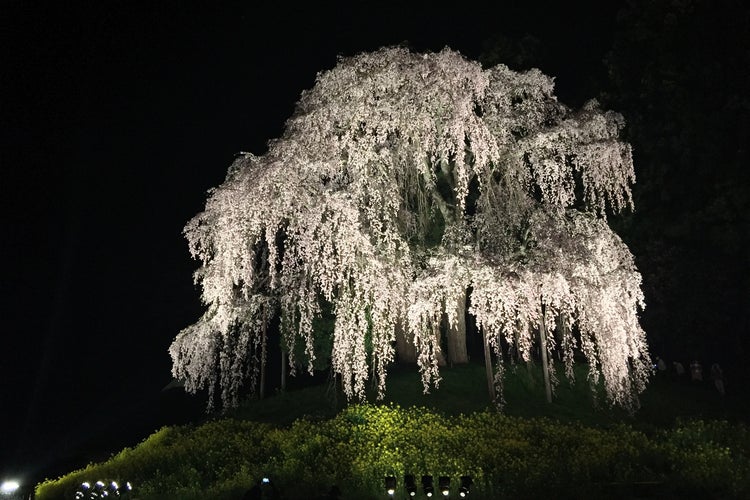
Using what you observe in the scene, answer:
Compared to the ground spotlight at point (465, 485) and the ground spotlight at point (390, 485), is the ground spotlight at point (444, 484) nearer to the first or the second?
the ground spotlight at point (465, 485)

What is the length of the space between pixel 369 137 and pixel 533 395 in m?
7.92

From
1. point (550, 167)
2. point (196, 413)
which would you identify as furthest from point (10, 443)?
point (550, 167)

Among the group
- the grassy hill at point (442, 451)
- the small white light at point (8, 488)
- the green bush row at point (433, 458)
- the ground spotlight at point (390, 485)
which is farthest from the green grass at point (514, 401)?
the small white light at point (8, 488)

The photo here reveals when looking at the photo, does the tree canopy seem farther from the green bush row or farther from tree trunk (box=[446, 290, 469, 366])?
tree trunk (box=[446, 290, 469, 366])

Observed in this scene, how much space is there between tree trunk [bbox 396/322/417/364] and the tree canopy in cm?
531

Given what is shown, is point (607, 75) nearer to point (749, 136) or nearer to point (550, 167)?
point (749, 136)

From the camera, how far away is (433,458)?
9711 mm

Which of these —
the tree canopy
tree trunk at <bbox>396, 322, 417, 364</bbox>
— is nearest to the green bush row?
the tree canopy

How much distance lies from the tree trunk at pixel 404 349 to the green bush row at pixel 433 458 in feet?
17.6

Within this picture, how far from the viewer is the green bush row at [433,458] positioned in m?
8.66

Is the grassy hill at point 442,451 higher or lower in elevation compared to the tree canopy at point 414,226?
lower

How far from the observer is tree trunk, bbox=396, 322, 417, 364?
1817 centimetres

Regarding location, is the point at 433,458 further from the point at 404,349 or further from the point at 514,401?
the point at 404,349

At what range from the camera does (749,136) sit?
19.1 m
